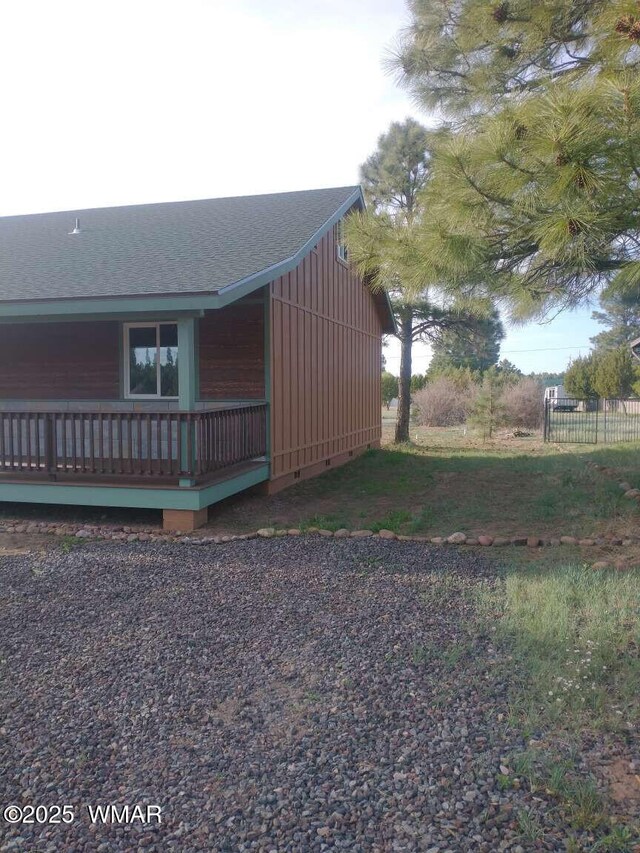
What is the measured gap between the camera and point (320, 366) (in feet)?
40.7

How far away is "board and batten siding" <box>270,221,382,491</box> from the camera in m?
10.3

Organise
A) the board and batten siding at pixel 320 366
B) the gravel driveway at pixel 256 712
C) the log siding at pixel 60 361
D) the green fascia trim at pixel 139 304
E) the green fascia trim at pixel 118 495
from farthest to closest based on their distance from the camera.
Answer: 1. the log siding at pixel 60 361
2. the board and batten siding at pixel 320 366
3. the green fascia trim at pixel 118 495
4. the green fascia trim at pixel 139 304
5. the gravel driveway at pixel 256 712

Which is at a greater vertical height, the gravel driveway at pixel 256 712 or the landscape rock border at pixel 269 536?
the landscape rock border at pixel 269 536

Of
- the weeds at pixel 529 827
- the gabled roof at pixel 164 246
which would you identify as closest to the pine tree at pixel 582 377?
the gabled roof at pixel 164 246

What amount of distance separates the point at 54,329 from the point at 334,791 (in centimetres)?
1037

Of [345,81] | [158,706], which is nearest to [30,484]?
[158,706]

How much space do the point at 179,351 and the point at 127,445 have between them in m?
1.33

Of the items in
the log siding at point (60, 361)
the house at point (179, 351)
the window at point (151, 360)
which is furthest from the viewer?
the log siding at point (60, 361)

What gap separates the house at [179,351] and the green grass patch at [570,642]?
12.8 feet

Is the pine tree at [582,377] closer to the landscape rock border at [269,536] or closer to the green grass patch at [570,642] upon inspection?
the landscape rock border at [269,536]

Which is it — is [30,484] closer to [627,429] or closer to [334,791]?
[334,791]

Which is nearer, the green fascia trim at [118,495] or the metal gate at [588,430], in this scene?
the green fascia trim at [118,495]

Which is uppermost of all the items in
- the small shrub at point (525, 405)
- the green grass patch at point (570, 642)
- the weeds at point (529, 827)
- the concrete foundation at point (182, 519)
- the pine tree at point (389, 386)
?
the pine tree at point (389, 386)

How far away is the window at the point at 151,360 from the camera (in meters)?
10.6
